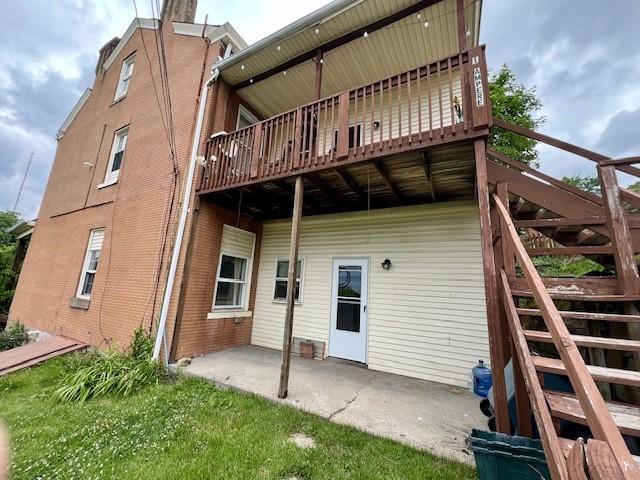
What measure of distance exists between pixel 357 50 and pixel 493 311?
5.72 metres

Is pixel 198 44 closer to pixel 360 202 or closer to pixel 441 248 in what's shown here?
pixel 360 202

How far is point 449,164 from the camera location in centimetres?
418

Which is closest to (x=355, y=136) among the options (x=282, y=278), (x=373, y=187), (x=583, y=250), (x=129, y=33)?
(x=373, y=187)

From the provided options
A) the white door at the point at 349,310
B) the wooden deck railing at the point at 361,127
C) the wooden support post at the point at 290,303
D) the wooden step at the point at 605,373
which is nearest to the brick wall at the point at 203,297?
the wooden deck railing at the point at 361,127

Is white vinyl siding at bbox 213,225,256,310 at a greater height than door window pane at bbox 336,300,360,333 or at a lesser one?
greater

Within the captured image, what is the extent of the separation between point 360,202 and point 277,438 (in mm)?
4547

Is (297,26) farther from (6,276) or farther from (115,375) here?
(6,276)

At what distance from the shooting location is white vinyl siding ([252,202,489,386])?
16.3 ft

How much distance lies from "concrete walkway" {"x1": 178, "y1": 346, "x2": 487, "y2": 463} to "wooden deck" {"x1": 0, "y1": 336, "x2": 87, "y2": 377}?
351 cm

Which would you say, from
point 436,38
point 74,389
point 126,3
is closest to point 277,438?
point 74,389

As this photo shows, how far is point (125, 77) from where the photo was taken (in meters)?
8.99

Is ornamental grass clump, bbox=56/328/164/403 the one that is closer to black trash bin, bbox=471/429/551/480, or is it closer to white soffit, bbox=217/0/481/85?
black trash bin, bbox=471/429/551/480

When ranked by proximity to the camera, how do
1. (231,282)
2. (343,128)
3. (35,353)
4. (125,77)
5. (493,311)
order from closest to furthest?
(493,311) → (343,128) → (35,353) → (231,282) → (125,77)

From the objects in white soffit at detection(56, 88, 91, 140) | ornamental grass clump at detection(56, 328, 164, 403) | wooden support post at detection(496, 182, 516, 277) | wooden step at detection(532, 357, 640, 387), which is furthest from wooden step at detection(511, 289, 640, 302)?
white soffit at detection(56, 88, 91, 140)
